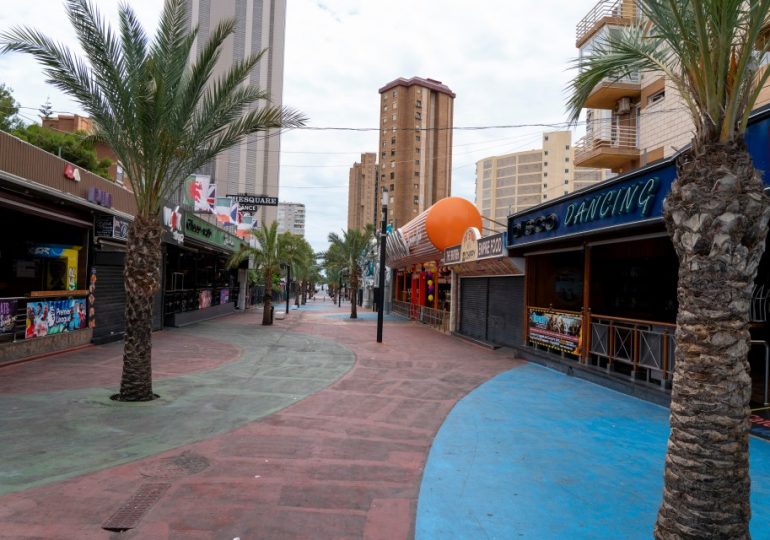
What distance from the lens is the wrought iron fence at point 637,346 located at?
10055mm

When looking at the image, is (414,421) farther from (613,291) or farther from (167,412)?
(613,291)

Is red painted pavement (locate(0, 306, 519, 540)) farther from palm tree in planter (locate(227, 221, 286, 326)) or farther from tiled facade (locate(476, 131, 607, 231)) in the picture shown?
tiled facade (locate(476, 131, 607, 231))

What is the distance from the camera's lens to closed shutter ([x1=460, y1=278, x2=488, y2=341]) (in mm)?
21266

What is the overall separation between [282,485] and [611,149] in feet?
58.0

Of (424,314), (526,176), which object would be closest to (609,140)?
(424,314)

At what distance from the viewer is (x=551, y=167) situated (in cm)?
13012

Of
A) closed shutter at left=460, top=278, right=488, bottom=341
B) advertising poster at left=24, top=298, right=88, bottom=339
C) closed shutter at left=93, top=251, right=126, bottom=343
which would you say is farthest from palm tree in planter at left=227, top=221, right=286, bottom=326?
advertising poster at left=24, top=298, right=88, bottom=339

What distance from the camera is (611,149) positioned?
18.8 metres

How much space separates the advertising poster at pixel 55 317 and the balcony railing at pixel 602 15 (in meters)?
20.8

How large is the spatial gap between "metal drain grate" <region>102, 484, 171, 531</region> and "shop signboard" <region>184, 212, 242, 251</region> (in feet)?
63.7

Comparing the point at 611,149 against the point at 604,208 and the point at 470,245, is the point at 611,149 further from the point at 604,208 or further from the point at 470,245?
the point at 604,208

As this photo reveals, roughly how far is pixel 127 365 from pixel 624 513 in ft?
26.7

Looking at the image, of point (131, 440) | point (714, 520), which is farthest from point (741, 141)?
point (131, 440)

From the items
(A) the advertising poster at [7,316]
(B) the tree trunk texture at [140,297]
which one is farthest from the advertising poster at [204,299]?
(B) the tree trunk texture at [140,297]
